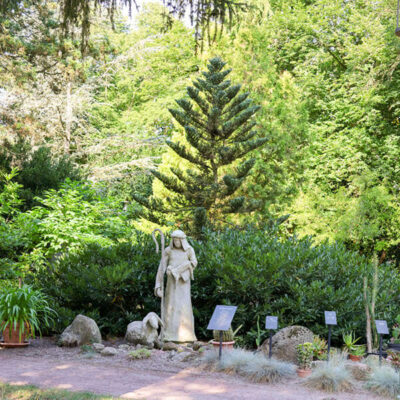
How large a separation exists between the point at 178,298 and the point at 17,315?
7.51ft

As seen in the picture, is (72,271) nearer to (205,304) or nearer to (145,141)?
(205,304)

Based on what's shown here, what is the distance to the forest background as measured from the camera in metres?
8.60

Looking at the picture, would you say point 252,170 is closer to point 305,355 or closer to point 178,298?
point 178,298

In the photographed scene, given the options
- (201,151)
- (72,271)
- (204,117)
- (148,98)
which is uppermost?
(148,98)

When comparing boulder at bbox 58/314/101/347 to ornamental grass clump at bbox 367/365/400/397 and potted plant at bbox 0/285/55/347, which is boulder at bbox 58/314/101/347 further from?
ornamental grass clump at bbox 367/365/400/397

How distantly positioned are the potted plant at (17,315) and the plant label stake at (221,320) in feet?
8.62

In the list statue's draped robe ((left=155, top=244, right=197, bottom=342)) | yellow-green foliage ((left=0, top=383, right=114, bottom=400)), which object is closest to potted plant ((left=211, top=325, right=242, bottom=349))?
statue's draped robe ((left=155, top=244, right=197, bottom=342))

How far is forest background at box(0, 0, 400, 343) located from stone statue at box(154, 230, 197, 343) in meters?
0.65

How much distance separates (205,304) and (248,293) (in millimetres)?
989

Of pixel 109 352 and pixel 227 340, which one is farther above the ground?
pixel 227 340

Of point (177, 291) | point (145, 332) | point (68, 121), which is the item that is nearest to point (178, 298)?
point (177, 291)

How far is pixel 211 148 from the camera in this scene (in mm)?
14688

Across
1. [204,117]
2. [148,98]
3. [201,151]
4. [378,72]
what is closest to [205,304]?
[201,151]

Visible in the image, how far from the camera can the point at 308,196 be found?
695 inches
